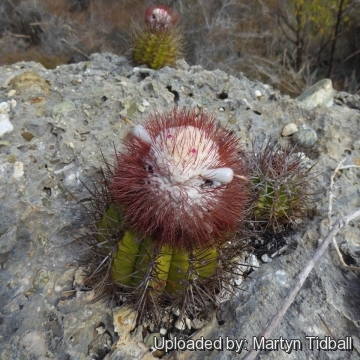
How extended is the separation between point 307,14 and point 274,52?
0.78 meters

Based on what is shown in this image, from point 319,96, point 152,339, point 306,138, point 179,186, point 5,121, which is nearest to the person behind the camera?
point 179,186

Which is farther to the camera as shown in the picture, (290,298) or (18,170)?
(18,170)

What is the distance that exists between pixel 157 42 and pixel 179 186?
2.29 metres

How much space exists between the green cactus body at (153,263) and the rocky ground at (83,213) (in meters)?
0.22

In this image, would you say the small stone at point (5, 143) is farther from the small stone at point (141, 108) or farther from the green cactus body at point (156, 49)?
the green cactus body at point (156, 49)

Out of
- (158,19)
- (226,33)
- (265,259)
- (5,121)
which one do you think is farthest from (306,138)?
(226,33)

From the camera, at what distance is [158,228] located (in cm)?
101

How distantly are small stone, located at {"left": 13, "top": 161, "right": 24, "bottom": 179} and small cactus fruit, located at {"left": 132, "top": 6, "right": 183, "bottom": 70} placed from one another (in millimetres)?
1676

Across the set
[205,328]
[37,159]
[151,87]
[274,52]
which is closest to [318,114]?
[151,87]

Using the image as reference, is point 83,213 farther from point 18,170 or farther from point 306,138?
point 306,138

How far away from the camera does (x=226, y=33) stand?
19.2 ft

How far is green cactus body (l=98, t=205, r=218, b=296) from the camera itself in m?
1.05

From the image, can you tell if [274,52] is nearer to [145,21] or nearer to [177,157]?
[145,21]

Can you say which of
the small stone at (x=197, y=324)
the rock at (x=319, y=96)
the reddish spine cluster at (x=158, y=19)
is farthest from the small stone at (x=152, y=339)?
the reddish spine cluster at (x=158, y=19)
